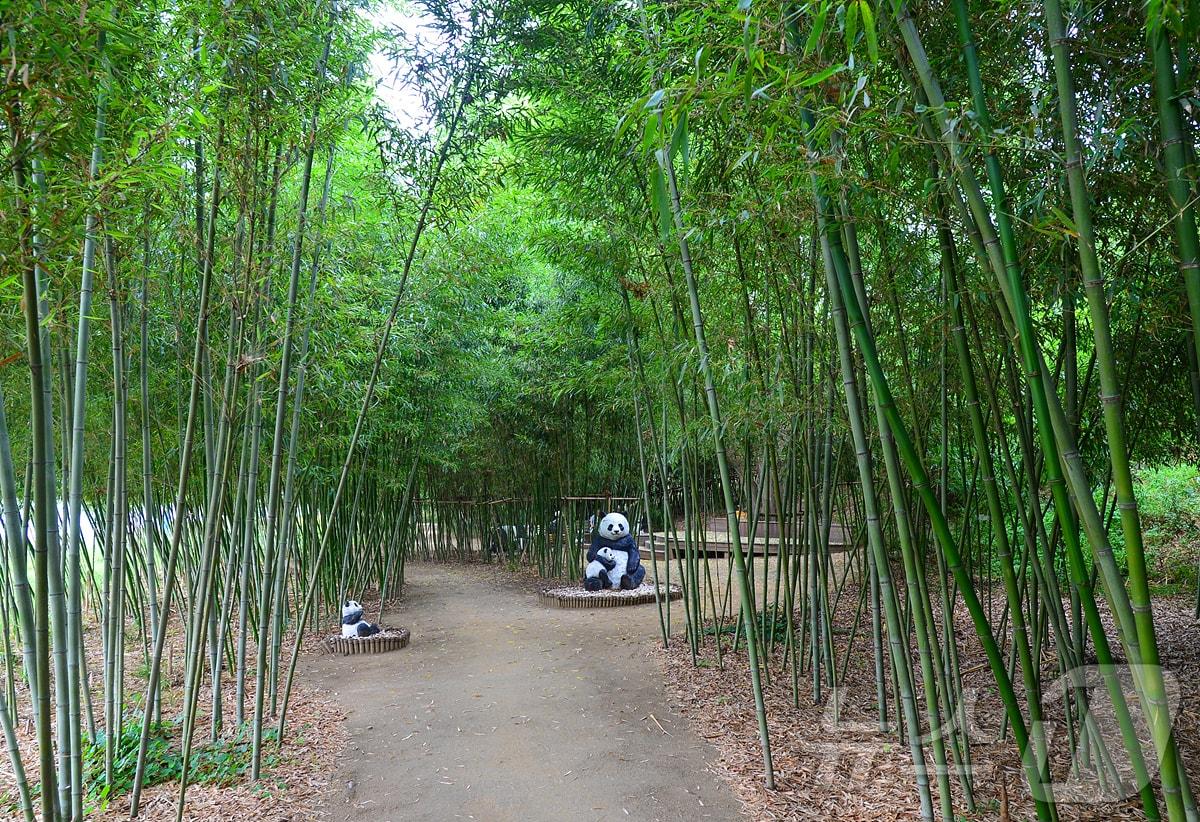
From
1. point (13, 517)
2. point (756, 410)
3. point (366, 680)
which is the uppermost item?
point (756, 410)

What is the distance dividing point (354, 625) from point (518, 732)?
8.41ft

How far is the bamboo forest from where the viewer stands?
1.57 metres

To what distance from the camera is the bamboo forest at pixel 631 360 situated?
1574 mm

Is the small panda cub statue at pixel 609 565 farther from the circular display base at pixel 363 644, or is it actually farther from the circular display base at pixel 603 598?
the circular display base at pixel 363 644

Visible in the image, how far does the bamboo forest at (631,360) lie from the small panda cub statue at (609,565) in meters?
0.72

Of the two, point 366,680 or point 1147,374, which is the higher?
point 1147,374

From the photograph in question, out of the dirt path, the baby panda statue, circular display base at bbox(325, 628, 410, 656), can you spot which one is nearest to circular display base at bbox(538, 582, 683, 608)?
the baby panda statue

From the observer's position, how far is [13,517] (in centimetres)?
169

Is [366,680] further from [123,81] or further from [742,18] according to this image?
[742,18]

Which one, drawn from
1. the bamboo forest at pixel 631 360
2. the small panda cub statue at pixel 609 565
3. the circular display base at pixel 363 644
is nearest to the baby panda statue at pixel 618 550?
the small panda cub statue at pixel 609 565

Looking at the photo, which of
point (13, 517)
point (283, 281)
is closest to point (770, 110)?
point (13, 517)

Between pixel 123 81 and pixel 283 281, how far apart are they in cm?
160

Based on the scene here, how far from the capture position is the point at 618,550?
7520 millimetres

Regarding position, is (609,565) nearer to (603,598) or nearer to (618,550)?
(618,550)
